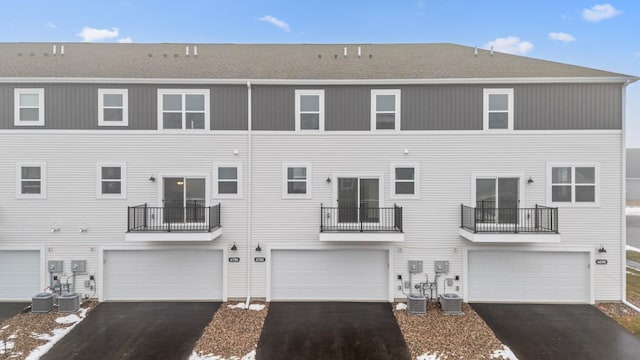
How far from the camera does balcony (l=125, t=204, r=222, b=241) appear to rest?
9391 millimetres

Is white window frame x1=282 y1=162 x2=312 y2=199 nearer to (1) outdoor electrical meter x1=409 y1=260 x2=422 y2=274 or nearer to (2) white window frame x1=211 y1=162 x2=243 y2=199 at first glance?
(2) white window frame x1=211 y1=162 x2=243 y2=199

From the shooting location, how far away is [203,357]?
22.6ft

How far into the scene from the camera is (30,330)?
8078 mm

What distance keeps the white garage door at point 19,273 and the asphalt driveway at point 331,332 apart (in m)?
7.87

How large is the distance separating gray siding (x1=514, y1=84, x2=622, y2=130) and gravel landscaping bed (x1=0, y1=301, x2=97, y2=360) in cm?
1447

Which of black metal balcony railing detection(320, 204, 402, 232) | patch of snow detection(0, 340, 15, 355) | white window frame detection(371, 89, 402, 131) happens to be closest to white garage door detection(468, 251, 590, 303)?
black metal balcony railing detection(320, 204, 402, 232)

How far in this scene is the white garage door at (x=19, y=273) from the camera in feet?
33.1

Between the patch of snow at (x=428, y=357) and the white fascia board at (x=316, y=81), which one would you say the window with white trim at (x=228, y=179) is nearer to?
the white fascia board at (x=316, y=81)

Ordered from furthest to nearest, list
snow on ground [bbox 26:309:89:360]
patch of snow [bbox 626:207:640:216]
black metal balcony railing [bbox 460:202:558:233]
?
patch of snow [bbox 626:207:640:216] → black metal balcony railing [bbox 460:202:558:233] → snow on ground [bbox 26:309:89:360]

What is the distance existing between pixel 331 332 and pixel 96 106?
10093mm

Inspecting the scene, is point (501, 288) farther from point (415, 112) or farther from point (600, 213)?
point (415, 112)

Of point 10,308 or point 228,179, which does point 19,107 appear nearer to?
point 10,308

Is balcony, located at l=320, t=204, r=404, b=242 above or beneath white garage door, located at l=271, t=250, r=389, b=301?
above

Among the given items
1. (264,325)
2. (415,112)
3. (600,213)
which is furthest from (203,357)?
(600,213)
